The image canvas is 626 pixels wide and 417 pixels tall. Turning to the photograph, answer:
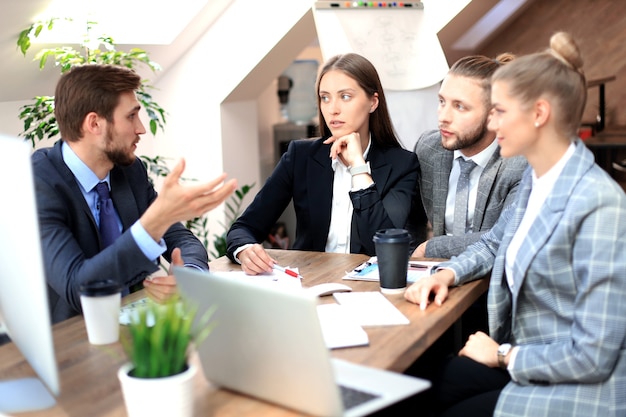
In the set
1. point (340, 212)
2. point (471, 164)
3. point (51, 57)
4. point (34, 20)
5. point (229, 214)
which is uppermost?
point (34, 20)

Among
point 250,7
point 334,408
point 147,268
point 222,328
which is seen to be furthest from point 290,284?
point 250,7

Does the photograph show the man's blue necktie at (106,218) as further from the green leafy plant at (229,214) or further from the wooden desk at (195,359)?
the green leafy plant at (229,214)

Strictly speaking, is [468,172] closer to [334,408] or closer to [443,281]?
[443,281]

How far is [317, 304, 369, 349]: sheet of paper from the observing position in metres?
1.57

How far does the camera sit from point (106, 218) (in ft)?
6.98

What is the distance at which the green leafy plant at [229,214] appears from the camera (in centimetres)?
423

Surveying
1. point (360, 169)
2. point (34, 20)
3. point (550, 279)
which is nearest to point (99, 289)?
point (550, 279)

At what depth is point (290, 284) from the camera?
2.04 metres

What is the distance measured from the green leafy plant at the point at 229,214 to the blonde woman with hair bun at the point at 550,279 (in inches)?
94.6

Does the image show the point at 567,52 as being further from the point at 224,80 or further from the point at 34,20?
the point at 224,80

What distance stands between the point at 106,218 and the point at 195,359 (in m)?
0.74

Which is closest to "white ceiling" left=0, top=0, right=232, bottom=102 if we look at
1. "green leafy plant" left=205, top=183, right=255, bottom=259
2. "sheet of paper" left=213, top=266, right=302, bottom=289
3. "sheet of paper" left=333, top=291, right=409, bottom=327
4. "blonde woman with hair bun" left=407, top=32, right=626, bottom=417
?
"green leafy plant" left=205, top=183, right=255, bottom=259

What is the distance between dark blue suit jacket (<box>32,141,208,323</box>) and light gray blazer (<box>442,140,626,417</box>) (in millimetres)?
865

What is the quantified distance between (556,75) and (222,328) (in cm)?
91
